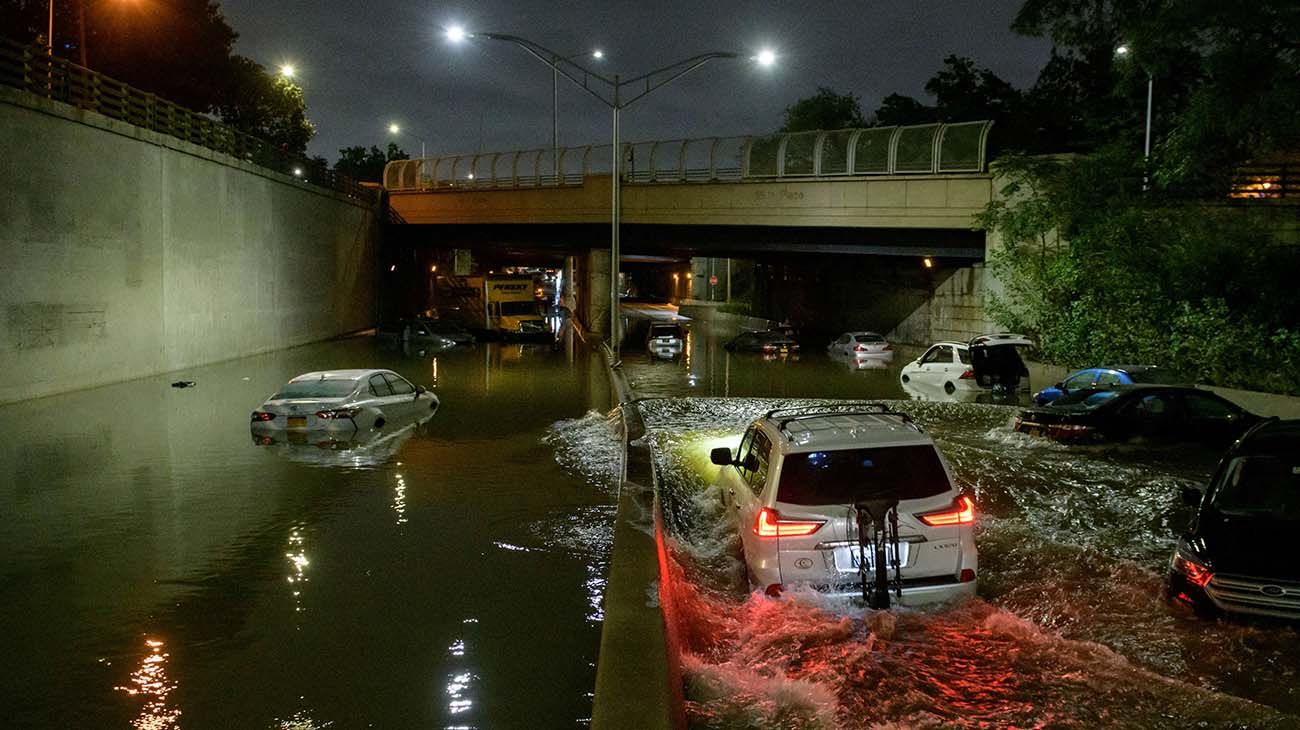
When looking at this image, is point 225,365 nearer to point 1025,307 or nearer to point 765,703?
point 1025,307

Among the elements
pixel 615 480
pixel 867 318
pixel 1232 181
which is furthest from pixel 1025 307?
pixel 615 480

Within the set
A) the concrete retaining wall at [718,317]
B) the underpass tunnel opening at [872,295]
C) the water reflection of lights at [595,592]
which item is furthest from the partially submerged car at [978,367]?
Result: the concrete retaining wall at [718,317]

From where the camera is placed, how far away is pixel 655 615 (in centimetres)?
669

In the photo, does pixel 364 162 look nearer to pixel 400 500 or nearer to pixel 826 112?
pixel 826 112

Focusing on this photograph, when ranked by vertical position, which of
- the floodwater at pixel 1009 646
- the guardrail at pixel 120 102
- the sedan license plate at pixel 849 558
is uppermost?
the guardrail at pixel 120 102

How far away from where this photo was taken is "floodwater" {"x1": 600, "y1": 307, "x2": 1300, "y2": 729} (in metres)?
6.14

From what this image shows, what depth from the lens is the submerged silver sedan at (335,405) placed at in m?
16.8

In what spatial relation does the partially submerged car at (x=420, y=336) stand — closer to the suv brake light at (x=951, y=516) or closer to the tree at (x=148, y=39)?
the tree at (x=148, y=39)

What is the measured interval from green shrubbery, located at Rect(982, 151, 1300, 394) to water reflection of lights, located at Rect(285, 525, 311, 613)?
64.1 ft

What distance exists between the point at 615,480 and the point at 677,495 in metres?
0.98

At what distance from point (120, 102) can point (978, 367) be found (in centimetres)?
2113

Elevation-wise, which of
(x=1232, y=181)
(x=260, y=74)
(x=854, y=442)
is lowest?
(x=854, y=442)

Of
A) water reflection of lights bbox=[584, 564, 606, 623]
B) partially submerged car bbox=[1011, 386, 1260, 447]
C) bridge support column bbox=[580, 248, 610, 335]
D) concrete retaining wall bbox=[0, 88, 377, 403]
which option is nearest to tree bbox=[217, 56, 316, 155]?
bridge support column bbox=[580, 248, 610, 335]

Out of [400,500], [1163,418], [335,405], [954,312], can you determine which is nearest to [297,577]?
[400,500]
